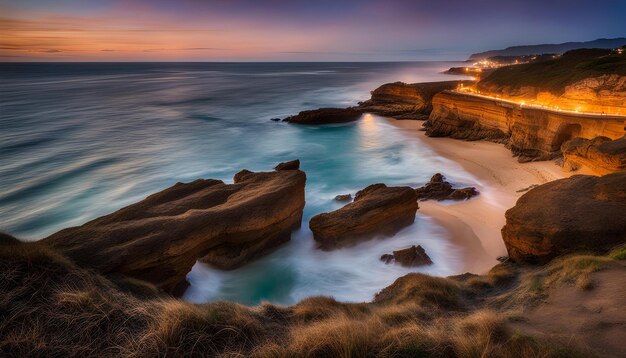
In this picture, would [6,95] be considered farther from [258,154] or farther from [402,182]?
[402,182]

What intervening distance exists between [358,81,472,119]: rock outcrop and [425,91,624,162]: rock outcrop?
6664mm

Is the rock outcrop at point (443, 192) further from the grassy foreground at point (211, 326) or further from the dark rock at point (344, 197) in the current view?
the grassy foreground at point (211, 326)

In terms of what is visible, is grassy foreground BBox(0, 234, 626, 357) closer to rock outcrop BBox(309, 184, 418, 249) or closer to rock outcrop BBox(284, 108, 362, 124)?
rock outcrop BBox(309, 184, 418, 249)

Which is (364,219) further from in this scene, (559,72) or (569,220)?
(559,72)

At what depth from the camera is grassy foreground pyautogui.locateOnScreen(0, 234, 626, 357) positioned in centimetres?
442

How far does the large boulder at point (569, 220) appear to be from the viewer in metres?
9.24

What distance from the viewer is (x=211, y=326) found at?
4996 mm

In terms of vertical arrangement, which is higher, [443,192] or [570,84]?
[570,84]

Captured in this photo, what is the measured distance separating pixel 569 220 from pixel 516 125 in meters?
17.3

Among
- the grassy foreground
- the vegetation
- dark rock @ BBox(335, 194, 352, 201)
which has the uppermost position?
the vegetation

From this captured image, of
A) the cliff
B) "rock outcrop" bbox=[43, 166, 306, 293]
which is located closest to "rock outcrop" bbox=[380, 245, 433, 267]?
"rock outcrop" bbox=[43, 166, 306, 293]

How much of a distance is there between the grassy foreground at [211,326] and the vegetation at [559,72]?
28.1m

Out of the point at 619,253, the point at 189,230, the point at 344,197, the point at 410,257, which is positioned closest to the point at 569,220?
the point at 619,253

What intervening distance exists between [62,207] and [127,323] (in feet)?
50.4
